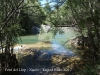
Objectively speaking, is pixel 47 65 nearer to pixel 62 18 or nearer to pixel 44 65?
pixel 44 65

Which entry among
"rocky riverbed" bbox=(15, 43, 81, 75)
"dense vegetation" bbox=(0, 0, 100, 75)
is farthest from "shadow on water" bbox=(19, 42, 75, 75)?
"dense vegetation" bbox=(0, 0, 100, 75)

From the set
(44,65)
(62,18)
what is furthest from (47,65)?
(62,18)

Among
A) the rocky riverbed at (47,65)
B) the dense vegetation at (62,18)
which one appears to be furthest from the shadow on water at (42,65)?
the dense vegetation at (62,18)

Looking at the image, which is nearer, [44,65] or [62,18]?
[62,18]

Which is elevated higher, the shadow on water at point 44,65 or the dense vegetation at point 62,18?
the dense vegetation at point 62,18

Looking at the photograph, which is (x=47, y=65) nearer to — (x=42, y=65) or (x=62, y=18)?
(x=42, y=65)

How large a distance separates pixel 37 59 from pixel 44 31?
5.78 feet

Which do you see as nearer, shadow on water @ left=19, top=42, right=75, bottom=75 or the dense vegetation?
the dense vegetation

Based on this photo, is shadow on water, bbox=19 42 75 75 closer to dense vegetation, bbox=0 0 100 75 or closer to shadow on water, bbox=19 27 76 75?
shadow on water, bbox=19 27 76 75

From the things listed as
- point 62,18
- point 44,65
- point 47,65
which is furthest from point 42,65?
point 62,18

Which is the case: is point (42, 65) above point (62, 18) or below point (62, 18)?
below

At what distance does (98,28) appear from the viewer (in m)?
5.88

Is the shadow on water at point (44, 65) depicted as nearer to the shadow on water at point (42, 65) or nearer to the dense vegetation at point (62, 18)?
the shadow on water at point (42, 65)

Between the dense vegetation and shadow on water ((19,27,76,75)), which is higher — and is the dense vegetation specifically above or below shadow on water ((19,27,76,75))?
above
